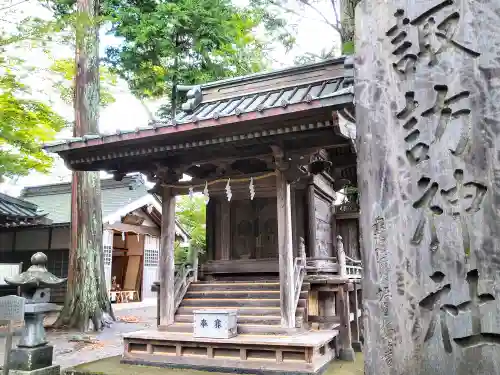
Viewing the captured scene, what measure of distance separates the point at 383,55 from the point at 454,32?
0.38 metres

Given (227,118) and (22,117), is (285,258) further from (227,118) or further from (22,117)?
(22,117)

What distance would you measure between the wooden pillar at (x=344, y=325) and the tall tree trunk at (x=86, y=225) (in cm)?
709

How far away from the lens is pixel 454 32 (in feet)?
7.40

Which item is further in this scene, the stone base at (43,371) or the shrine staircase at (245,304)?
the shrine staircase at (245,304)

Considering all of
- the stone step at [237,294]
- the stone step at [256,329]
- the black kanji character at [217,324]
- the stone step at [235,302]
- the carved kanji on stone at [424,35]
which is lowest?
the stone step at [256,329]

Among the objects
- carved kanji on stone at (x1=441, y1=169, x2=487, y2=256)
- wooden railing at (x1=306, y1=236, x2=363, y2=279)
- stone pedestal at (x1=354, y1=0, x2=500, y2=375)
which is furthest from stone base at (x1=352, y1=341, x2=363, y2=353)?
carved kanji on stone at (x1=441, y1=169, x2=487, y2=256)

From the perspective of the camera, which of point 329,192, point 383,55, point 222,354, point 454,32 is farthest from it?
point 329,192

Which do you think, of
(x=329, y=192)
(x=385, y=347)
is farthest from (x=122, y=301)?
(x=385, y=347)

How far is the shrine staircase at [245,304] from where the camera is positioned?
283 inches

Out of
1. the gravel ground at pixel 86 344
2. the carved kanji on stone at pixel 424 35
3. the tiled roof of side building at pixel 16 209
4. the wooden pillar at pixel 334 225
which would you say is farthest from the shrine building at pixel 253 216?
the tiled roof of side building at pixel 16 209

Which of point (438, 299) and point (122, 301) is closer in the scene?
point (438, 299)

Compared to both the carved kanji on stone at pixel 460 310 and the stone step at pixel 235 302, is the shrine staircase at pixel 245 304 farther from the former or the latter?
the carved kanji on stone at pixel 460 310

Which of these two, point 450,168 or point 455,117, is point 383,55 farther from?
point 450,168

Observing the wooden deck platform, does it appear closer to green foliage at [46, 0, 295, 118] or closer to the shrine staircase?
the shrine staircase
